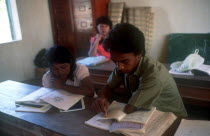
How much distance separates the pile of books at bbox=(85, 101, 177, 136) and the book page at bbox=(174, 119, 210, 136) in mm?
71

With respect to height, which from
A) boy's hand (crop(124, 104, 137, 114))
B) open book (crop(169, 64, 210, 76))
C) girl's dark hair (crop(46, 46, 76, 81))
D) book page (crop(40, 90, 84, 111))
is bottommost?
open book (crop(169, 64, 210, 76))

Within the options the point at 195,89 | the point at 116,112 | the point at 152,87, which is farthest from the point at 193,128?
the point at 195,89

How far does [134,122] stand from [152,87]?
0.23 metres

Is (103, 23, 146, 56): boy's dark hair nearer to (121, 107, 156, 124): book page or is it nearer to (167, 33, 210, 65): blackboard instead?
(121, 107, 156, 124): book page

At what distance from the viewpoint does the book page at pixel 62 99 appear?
152 cm

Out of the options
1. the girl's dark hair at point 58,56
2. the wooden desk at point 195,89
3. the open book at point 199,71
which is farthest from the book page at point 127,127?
the open book at point 199,71

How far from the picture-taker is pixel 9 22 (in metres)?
4.36

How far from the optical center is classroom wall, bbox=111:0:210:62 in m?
3.63

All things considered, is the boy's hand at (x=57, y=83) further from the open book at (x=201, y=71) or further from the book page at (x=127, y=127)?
the open book at (x=201, y=71)

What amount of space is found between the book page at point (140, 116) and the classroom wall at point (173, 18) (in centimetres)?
291

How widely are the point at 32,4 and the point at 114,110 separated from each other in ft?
13.0

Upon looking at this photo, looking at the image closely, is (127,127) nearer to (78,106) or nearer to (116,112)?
(116,112)

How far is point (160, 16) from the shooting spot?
3.98 metres

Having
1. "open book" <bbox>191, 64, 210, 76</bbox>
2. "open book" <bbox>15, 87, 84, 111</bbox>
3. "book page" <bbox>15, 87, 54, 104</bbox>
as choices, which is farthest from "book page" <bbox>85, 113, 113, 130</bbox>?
"open book" <bbox>191, 64, 210, 76</bbox>
